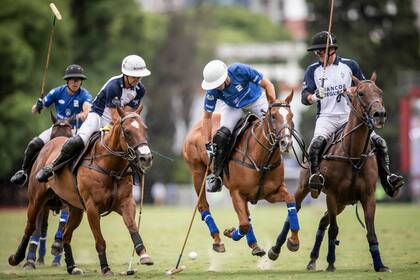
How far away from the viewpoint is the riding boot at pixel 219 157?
1473 centimetres

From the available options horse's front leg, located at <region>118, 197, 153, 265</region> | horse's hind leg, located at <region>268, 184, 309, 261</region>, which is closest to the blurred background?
horse's hind leg, located at <region>268, 184, 309, 261</region>

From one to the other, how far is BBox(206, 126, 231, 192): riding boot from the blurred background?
24.0 metres

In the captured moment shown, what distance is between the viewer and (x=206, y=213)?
624 inches

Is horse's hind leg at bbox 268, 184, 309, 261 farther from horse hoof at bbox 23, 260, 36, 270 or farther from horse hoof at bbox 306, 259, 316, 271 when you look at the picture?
horse hoof at bbox 23, 260, 36, 270

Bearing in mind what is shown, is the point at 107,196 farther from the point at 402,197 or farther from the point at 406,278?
the point at 402,197

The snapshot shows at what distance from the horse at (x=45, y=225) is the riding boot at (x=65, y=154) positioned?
4.10ft

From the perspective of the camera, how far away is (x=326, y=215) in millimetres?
15023

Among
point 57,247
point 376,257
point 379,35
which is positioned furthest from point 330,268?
point 379,35

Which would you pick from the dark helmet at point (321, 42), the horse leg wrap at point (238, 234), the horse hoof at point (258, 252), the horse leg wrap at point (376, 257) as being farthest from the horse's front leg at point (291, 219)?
the dark helmet at point (321, 42)

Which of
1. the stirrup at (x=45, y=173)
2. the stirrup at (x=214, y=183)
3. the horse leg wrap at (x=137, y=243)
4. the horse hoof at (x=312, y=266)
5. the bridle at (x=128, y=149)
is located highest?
the bridle at (x=128, y=149)

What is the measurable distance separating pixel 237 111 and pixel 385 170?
233 cm

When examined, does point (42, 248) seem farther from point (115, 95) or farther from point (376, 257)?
point (376, 257)

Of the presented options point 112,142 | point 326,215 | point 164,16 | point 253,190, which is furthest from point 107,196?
point 164,16

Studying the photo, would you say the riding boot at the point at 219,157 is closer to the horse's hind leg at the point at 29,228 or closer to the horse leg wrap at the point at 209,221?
the horse leg wrap at the point at 209,221
